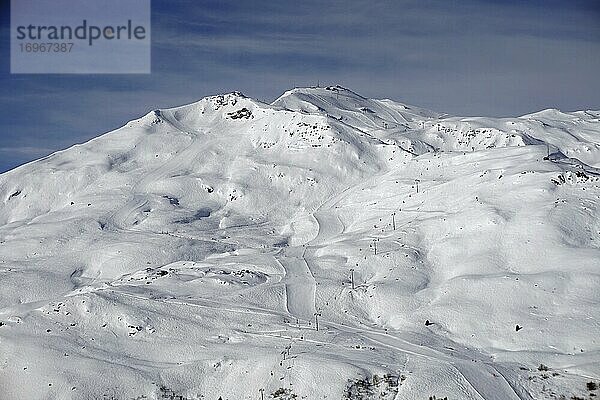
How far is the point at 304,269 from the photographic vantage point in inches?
1645

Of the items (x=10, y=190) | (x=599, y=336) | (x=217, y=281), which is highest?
(x=599, y=336)

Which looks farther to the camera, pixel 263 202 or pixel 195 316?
pixel 263 202

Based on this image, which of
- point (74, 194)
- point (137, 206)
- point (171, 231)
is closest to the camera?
point (171, 231)

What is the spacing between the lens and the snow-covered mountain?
2586 cm

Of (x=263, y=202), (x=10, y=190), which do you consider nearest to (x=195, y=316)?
(x=263, y=202)

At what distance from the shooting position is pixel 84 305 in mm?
32281

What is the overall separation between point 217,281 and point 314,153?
128 ft

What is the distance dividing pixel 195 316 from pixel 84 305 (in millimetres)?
6244

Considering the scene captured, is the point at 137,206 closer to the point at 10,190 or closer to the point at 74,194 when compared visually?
the point at 74,194

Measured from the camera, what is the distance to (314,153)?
74875 millimetres

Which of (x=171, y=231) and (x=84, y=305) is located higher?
(x=84, y=305)

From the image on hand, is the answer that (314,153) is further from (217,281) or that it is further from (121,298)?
(121,298)

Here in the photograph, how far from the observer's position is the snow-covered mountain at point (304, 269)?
25.9 metres

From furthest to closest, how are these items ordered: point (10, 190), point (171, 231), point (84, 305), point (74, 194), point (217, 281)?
point (10, 190) → point (74, 194) → point (171, 231) → point (217, 281) → point (84, 305)
